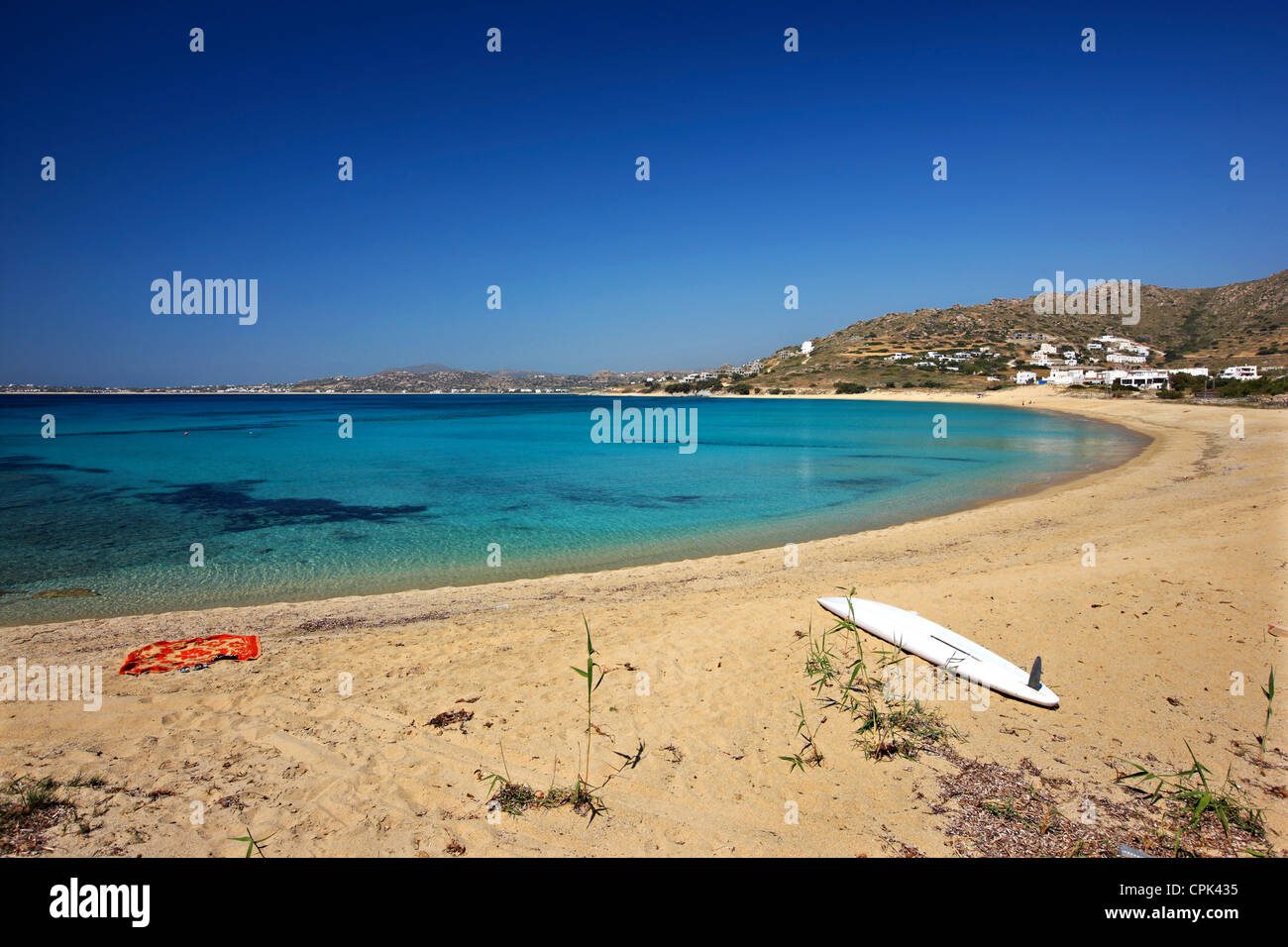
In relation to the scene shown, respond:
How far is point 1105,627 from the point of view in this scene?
7.55 m

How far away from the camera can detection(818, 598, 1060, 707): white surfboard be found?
5914mm

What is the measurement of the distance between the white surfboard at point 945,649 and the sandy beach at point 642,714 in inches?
8.0

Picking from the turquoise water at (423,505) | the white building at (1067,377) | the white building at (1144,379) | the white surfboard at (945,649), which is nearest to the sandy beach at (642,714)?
the white surfboard at (945,649)

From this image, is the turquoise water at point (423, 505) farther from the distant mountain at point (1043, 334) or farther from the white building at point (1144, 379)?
the distant mountain at point (1043, 334)

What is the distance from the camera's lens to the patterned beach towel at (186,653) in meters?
7.35

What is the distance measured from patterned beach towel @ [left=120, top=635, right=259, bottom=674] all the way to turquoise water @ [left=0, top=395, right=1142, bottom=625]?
2944 mm

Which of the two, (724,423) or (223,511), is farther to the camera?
(724,423)

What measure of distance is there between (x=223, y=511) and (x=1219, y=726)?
2346 centimetres

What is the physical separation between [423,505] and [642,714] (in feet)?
53.6

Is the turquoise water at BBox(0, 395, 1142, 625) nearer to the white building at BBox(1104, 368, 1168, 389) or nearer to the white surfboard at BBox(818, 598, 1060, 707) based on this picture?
the white surfboard at BBox(818, 598, 1060, 707)
